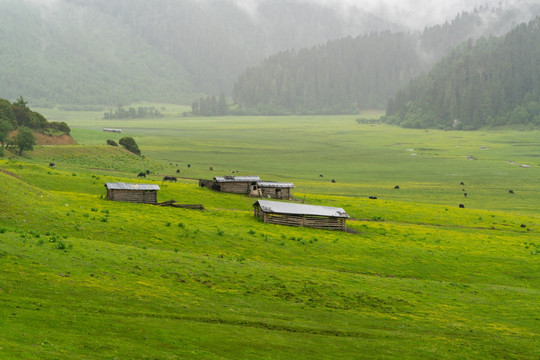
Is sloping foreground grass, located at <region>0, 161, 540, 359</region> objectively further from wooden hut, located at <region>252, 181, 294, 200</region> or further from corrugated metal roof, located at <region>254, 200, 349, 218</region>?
wooden hut, located at <region>252, 181, 294, 200</region>

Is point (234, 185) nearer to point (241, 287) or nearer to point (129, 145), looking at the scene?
point (241, 287)

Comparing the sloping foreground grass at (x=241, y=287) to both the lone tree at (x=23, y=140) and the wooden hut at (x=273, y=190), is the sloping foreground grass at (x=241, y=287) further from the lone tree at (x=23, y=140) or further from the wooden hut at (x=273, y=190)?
the lone tree at (x=23, y=140)

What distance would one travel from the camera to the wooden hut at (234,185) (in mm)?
80062

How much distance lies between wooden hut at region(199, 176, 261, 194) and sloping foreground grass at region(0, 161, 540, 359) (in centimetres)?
1702

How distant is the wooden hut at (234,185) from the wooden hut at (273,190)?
2.71ft

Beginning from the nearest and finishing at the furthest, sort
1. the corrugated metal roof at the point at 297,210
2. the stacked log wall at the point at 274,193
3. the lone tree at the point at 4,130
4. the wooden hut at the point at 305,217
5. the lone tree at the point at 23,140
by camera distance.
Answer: the wooden hut at the point at 305,217
the corrugated metal roof at the point at 297,210
the stacked log wall at the point at 274,193
the lone tree at the point at 4,130
the lone tree at the point at 23,140

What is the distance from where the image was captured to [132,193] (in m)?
63.4

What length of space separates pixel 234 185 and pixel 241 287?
4581cm

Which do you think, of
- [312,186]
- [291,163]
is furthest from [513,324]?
[291,163]

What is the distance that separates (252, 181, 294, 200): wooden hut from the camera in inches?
3179

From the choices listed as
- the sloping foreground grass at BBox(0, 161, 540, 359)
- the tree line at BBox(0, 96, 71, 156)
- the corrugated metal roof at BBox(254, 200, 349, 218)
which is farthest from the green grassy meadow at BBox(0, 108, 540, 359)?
the tree line at BBox(0, 96, 71, 156)

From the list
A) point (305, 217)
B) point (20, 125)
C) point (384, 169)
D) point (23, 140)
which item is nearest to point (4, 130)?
point (23, 140)

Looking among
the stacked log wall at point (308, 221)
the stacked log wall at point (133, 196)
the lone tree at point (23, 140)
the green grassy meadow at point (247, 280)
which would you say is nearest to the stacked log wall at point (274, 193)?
the green grassy meadow at point (247, 280)

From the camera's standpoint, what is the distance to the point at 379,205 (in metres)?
79.4
